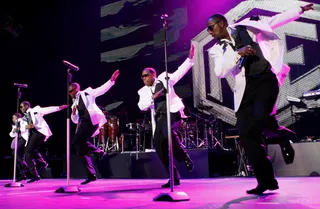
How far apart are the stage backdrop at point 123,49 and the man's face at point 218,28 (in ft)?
18.9

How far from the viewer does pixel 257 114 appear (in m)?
3.42

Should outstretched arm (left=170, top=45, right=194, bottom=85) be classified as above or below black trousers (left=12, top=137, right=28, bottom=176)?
above

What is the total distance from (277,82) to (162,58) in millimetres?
7224

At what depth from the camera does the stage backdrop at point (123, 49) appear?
9.12 meters

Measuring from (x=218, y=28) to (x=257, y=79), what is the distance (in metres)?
0.72

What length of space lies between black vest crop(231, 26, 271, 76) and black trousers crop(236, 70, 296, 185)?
0.06 metres

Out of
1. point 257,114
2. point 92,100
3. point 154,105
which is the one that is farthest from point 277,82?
point 92,100

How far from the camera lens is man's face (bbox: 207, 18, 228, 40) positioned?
12.5 feet

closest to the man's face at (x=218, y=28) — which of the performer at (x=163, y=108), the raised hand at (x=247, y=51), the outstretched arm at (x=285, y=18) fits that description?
the outstretched arm at (x=285, y=18)

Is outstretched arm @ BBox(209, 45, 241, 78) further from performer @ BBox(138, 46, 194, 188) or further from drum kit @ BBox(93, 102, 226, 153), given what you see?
drum kit @ BBox(93, 102, 226, 153)

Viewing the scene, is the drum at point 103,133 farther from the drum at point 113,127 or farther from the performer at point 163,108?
the performer at point 163,108

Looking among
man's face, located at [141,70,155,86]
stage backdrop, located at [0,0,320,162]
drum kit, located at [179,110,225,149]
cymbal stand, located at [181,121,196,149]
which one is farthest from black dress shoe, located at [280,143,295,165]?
cymbal stand, located at [181,121,196,149]

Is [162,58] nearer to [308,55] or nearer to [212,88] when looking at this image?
[212,88]

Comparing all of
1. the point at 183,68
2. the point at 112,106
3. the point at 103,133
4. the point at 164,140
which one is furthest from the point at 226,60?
the point at 112,106
